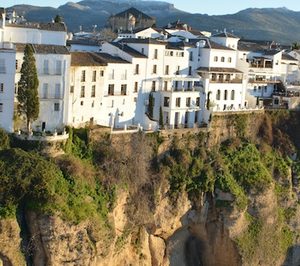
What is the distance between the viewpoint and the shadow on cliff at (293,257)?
56625 mm

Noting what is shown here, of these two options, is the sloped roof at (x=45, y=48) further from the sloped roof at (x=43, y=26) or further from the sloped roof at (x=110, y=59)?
the sloped roof at (x=110, y=59)

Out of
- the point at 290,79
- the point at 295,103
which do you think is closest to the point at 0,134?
the point at 295,103

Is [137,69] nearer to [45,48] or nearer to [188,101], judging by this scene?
[188,101]

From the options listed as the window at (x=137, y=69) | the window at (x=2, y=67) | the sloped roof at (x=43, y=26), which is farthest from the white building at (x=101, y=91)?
the window at (x=2, y=67)

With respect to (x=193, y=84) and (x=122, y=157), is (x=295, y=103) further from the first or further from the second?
(x=122, y=157)

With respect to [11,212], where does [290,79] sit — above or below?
above

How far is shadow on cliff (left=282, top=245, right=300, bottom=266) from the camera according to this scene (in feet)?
186

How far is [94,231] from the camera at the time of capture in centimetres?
4141

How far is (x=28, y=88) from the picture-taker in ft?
136

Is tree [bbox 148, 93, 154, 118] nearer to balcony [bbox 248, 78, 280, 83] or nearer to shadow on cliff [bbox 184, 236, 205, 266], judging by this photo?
shadow on cliff [bbox 184, 236, 205, 266]

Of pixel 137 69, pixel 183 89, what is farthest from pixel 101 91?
pixel 183 89

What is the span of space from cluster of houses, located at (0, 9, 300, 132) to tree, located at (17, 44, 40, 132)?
615 mm

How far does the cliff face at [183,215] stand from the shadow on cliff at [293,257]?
8 cm

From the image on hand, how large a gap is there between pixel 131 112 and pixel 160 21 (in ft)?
328
